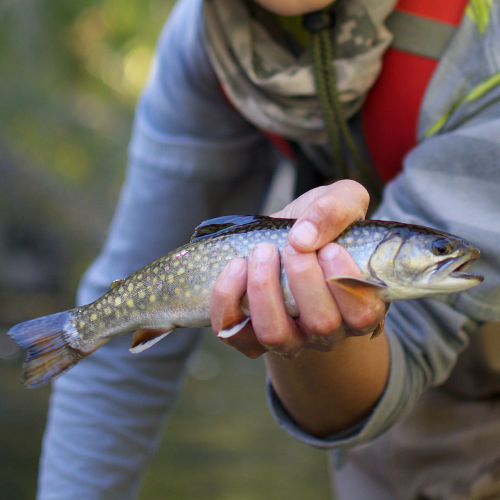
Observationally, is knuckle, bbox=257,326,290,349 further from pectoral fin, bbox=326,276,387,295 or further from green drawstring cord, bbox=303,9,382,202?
green drawstring cord, bbox=303,9,382,202

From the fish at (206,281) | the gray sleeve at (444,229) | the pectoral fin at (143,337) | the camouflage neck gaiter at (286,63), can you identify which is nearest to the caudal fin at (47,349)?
the fish at (206,281)

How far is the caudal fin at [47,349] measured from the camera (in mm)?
1182

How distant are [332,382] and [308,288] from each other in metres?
0.28

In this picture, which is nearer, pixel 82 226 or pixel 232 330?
pixel 232 330

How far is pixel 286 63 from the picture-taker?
143 centimetres

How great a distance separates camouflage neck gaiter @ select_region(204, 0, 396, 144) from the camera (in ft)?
A: 4.39

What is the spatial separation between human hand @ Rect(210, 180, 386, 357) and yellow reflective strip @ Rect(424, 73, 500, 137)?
1.15 ft

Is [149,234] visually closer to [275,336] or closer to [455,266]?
[275,336]

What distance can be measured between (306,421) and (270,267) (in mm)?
427

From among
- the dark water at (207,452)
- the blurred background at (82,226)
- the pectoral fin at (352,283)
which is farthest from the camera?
the blurred background at (82,226)

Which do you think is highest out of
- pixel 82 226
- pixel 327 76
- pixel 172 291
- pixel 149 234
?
pixel 327 76

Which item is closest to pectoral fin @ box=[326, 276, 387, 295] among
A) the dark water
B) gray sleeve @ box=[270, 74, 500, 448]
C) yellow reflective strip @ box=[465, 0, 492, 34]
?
gray sleeve @ box=[270, 74, 500, 448]

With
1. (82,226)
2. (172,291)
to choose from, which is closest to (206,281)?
(172,291)

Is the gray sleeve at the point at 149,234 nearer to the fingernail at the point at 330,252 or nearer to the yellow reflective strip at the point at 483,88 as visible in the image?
the yellow reflective strip at the point at 483,88
